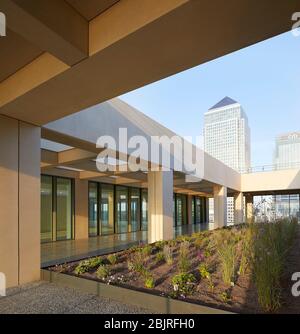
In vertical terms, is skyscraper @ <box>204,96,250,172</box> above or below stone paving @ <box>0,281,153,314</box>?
above

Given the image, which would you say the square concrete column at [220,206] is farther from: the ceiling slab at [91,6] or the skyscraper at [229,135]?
the ceiling slab at [91,6]

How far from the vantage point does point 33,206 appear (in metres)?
5.23

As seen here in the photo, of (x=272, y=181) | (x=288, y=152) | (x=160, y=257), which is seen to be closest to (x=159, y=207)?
(x=160, y=257)

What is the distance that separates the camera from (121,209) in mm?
15891

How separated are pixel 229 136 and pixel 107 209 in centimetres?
1502

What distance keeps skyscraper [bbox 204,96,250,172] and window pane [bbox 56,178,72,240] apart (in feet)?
33.4

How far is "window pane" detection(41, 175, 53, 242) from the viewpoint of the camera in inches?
443

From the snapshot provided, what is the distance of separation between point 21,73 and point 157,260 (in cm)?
412

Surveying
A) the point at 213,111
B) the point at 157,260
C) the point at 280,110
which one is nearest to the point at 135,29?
the point at 157,260

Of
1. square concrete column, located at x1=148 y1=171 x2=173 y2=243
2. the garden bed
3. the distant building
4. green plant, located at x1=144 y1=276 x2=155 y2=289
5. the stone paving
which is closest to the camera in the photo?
the garden bed

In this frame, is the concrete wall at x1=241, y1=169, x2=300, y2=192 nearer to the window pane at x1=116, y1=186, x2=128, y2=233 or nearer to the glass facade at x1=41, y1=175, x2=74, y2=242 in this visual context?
the window pane at x1=116, y1=186, x2=128, y2=233

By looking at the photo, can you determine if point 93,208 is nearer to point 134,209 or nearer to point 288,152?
point 134,209

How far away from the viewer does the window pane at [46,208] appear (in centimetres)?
1126

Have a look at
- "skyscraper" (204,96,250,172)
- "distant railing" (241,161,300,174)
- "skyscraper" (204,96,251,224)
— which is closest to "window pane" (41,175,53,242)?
"skyscraper" (204,96,251,224)
